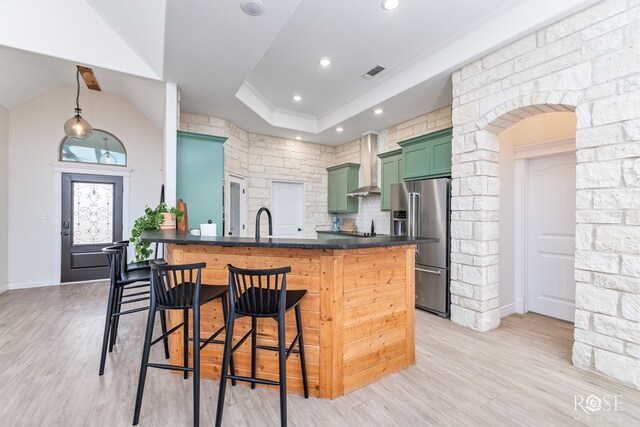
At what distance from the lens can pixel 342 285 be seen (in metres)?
1.99

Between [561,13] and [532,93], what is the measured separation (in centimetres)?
63

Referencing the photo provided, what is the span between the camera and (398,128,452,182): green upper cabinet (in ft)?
12.1

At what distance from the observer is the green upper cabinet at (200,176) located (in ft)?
12.5

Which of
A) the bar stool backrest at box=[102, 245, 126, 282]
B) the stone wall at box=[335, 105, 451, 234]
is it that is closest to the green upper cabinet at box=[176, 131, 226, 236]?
the bar stool backrest at box=[102, 245, 126, 282]

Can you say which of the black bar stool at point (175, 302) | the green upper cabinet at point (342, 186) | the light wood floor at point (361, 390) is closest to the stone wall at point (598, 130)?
the light wood floor at point (361, 390)

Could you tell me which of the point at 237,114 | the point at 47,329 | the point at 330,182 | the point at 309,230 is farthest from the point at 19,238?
the point at 330,182

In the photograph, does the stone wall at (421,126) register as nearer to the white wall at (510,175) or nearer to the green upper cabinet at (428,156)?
the green upper cabinet at (428,156)

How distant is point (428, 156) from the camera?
3.94 meters

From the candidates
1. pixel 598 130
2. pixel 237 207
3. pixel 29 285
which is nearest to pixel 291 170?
pixel 237 207

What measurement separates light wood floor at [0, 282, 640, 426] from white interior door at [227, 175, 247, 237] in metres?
2.43

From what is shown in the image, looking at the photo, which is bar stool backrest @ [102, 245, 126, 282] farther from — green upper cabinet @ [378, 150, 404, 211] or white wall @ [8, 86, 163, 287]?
green upper cabinet @ [378, 150, 404, 211]

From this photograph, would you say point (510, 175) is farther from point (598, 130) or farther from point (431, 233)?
point (598, 130)

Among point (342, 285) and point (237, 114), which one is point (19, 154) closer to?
point (237, 114)

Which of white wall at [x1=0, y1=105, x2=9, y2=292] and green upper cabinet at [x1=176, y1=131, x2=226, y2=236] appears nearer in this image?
green upper cabinet at [x1=176, y1=131, x2=226, y2=236]
